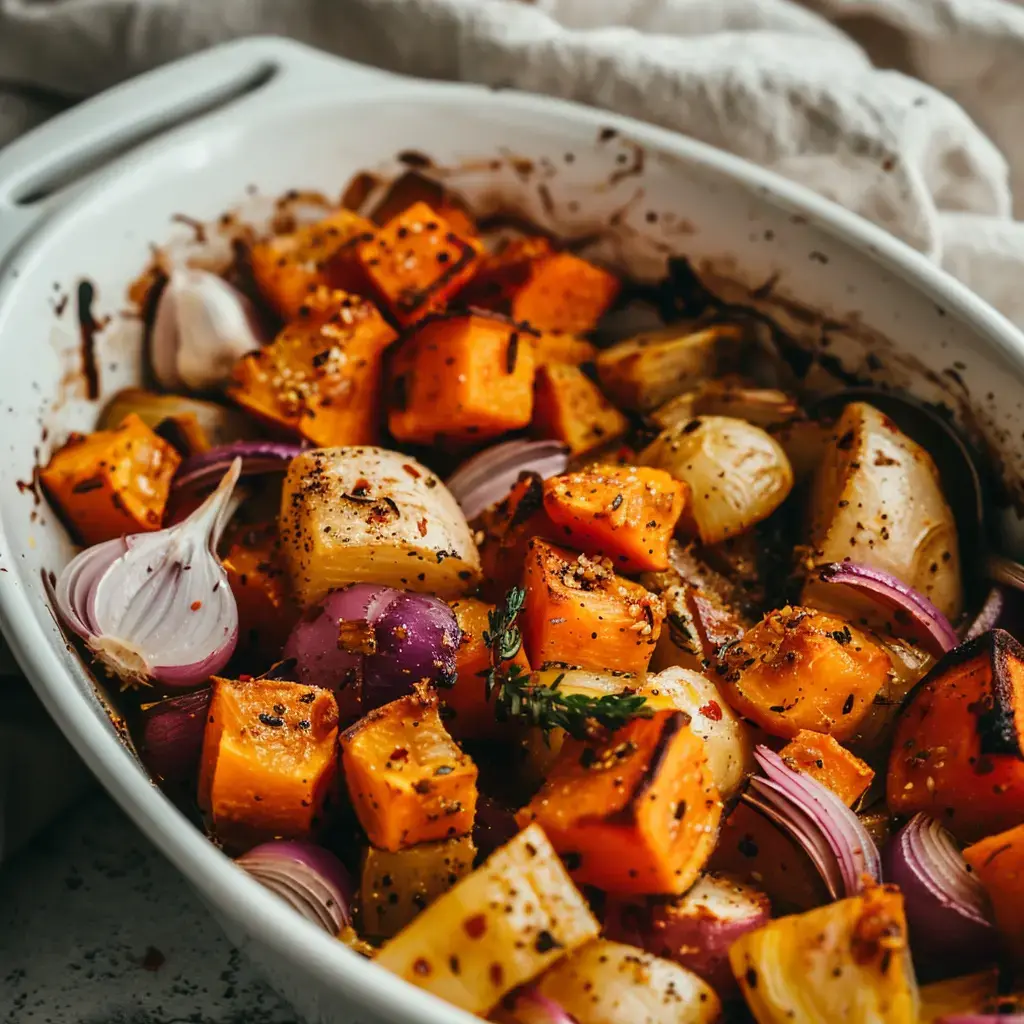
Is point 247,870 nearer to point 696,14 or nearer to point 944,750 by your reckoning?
point 944,750

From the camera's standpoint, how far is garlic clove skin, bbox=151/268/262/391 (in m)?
1.53

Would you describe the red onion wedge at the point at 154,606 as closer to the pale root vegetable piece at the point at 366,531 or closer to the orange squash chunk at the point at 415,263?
the pale root vegetable piece at the point at 366,531

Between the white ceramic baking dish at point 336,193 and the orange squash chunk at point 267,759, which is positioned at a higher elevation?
the white ceramic baking dish at point 336,193

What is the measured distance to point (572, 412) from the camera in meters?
1.48

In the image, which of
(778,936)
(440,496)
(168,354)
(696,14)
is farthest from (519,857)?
(696,14)

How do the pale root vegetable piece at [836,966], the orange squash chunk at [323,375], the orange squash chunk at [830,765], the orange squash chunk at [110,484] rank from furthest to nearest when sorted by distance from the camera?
the orange squash chunk at [323,375], the orange squash chunk at [110,484], the orange squash chunk at [830,765], the pale root vegetable piece at [836,966]

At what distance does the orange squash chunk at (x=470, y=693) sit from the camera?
1.17 meters

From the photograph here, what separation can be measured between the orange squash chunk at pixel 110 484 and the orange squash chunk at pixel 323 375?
0.50ft

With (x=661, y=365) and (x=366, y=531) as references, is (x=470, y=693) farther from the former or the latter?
(x=661, y=365)

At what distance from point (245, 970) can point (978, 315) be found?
1.20 meters

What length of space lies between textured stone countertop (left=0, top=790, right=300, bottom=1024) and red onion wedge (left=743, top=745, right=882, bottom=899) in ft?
2.06

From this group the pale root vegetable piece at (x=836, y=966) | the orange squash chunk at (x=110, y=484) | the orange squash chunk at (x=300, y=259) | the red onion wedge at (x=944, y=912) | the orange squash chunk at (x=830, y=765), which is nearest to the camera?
the pale root vegetable piece at (x=836, y=966)

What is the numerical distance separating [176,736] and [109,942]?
43cm

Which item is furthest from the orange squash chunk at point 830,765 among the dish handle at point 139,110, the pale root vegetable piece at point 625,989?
the dish handle at point 139,110
